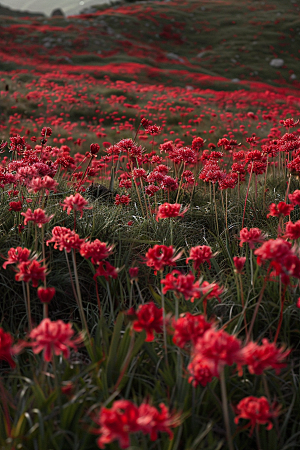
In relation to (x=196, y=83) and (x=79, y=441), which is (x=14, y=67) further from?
(x=79, y=441)

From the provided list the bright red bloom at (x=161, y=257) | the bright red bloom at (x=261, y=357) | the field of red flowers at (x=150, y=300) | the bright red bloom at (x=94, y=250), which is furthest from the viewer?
the bright red bloom at (x=94, y=250)

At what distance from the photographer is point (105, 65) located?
2411 centimetres

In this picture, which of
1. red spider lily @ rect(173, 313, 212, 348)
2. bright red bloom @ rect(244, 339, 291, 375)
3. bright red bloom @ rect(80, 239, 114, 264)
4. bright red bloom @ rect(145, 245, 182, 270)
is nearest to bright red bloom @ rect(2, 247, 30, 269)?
bright red bloom @ rect(80, 239, 114, 264)

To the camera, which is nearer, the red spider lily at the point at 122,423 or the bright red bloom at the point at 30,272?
the red spider lily at the point at 122,423

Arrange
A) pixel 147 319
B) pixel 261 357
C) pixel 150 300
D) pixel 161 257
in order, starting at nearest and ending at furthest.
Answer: pixel 261 357 → pixel 147 319 → pixel 161 257 → pixel 150 300

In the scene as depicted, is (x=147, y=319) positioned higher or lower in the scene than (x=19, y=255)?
lower

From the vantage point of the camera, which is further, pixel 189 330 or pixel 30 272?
pixel 30 272

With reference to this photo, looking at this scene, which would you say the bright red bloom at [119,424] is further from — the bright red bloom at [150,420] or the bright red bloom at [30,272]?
the bright red bloom at [30,272]

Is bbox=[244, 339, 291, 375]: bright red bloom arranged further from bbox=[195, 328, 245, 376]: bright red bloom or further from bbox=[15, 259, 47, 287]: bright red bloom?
bbox=[15, 259, 47, 287]: bright red bloom

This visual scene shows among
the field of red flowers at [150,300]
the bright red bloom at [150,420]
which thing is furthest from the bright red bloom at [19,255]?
the bright red bloom at [150,420]

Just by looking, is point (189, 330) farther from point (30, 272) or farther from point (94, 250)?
point (30, 272)

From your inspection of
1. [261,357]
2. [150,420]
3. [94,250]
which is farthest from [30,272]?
[261,357]

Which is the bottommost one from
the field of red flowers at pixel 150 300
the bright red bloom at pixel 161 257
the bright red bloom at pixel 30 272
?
the field of red flowers at pixel 150 300

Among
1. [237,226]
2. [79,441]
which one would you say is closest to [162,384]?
[79,441]
